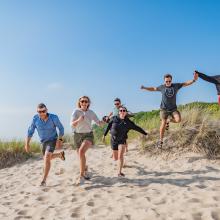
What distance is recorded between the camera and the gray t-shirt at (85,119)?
959 centimetres

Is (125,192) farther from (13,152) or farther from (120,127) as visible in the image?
(13,152)

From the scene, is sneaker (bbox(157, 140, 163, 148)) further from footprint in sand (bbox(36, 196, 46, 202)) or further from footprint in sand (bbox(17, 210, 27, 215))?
footprint in sand (bbox(17, 210, 27, 215))

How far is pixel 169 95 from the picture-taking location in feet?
37.4

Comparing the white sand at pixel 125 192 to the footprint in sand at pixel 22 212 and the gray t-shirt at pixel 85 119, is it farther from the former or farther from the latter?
the gray t-shirt at pixel 85 119

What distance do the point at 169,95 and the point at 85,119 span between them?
9.58 feet

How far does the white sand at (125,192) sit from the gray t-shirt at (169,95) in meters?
1.46

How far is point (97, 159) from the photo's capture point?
12.7 m

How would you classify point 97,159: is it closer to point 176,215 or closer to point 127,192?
point 127,192

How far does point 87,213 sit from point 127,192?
144 cm

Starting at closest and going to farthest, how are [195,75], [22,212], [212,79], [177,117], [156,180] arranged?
[22,212] < [156,180] < [212,79] < [195,75] < [177,117]

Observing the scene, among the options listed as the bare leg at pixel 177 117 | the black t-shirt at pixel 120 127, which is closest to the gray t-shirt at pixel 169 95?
the bare leg at pixel 177 117

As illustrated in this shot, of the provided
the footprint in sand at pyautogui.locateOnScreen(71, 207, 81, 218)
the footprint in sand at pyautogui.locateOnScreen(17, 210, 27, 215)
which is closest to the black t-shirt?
the footprint in sand at pyautogui.locateOnScreen(71, 207, 81, 218)

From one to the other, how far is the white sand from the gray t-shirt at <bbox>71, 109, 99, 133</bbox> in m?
1.26

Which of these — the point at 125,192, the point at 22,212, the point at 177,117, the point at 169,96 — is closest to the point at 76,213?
the point at 22,212
